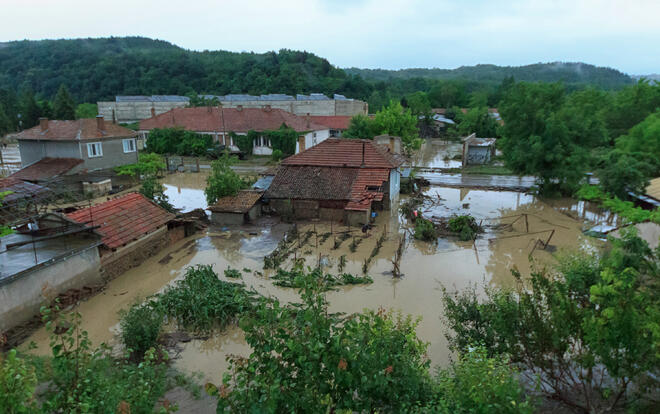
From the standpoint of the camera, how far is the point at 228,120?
48.5 m

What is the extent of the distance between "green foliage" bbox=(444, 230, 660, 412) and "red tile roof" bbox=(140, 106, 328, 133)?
1599 inches

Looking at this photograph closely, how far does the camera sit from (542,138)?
2639 centimetres

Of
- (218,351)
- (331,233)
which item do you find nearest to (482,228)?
(331,233)

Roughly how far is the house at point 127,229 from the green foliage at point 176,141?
26.9m

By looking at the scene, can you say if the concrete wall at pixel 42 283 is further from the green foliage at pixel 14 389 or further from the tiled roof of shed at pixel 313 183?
the tiled roof of shed at pixel 313 183

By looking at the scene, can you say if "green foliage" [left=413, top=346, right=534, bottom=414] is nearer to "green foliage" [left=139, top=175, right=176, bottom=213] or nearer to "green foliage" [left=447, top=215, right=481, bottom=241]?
"green foliage" [left=447, top=215, right=481, bottom=241]

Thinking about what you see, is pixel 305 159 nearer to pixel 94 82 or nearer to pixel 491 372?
pixel 491 372

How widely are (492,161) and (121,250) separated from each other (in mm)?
35900

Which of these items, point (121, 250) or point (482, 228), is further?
point (482, 228)

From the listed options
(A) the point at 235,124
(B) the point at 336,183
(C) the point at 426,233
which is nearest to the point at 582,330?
(C) the point at 426,233

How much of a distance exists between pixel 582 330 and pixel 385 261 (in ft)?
36.3

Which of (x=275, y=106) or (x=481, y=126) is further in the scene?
(x=275, y=106)

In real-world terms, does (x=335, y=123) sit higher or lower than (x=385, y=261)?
higher

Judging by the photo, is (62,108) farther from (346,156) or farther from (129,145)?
(346,156)
